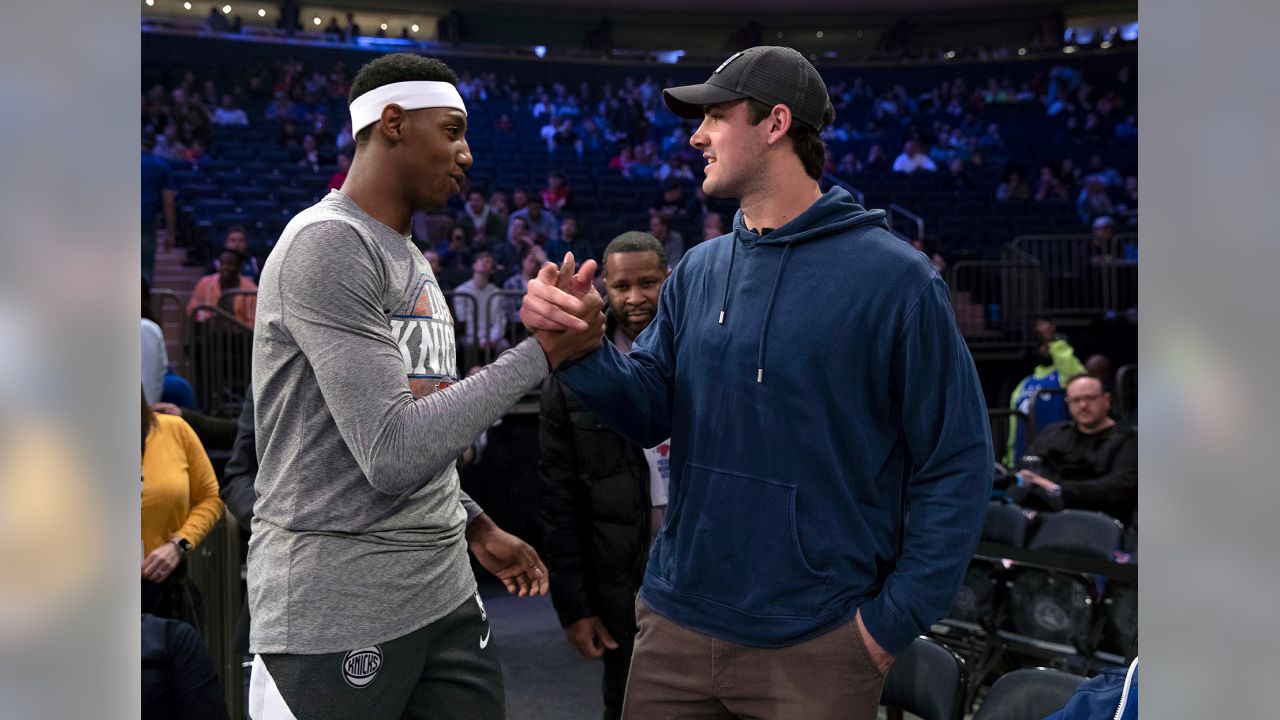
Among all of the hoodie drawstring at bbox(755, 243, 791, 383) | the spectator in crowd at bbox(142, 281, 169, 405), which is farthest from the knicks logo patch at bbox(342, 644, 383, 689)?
the spectator in crowd at bbox(142, 281, 169, 405)

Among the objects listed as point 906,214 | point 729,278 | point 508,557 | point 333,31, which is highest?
point 333,31

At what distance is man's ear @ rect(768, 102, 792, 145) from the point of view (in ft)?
6.66

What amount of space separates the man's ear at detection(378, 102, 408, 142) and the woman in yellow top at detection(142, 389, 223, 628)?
207 cm

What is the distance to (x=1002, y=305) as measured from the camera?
12555 mm

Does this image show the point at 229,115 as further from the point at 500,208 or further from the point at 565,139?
the point at 500,208

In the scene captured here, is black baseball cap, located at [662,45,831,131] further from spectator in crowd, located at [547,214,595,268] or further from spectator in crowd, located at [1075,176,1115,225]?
spectator in crowd, located at [1075,176,1115,225]

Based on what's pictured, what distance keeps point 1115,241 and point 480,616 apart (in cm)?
A: 1295

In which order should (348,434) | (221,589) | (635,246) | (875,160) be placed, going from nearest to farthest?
(348,434) < (635,246) < (221,589) < (875,160)

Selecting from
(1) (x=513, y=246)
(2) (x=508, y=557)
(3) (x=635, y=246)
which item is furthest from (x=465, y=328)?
(2) (x=508, y=557)

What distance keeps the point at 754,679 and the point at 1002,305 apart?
1150 centimetres

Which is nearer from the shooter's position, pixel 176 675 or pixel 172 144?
pixel 176 675

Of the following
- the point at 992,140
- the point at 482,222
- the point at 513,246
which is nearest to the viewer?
the point at 513,246

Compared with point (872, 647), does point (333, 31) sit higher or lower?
higher
